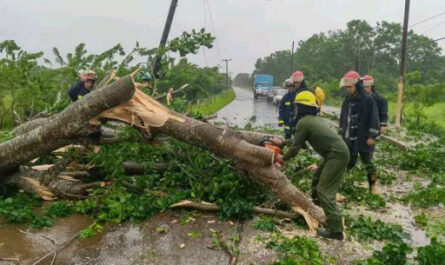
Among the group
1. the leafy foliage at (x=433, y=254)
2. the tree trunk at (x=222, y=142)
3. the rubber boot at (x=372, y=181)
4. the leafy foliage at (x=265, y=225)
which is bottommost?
the leafy foliage at (x=265, y=225)

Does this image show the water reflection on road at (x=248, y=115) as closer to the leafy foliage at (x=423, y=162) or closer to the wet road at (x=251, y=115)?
the wet road at (x=251, y=115)

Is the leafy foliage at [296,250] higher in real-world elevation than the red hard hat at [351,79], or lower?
lower

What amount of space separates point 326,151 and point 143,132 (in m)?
2.44

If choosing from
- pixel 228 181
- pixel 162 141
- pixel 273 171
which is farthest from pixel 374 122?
pixel 162 141

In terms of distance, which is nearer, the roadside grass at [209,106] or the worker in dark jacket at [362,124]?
the worker in dark jacket at [362,124]

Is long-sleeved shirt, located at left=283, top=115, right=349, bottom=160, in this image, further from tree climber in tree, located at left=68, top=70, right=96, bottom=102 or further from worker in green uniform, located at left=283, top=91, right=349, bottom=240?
tree climber in tree, located at left=68, top=70, right=96, bottom=102

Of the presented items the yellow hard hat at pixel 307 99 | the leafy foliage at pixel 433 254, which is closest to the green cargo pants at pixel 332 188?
the yellow hard hat at pixel 307 99

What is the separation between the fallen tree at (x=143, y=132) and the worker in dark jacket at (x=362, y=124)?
1815mm

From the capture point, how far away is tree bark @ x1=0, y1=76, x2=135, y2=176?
4688mm

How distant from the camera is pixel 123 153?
19.7 ft

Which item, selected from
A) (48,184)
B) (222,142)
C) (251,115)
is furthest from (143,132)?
(251,115)

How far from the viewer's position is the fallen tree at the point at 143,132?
471 centimetres

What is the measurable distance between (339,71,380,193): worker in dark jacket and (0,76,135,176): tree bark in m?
3.30

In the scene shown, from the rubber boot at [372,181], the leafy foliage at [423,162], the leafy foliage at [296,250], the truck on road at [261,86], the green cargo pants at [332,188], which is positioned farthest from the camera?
the truck on road at [261,86]
